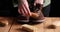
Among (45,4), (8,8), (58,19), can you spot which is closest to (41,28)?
(58,19)

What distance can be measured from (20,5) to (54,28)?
26cm

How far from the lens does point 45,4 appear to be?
4.43 feet

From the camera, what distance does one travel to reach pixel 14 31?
1.00 m

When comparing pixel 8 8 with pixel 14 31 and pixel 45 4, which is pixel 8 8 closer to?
pixel 45 4

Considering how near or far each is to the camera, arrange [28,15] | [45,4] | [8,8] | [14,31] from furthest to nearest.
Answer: [8,8] → [45,4] → [28,15] → [14,31]

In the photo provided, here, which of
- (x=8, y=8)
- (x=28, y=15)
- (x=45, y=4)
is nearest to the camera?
(x=28, y=15)

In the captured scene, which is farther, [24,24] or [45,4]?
[45,4]

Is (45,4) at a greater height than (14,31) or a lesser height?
greater

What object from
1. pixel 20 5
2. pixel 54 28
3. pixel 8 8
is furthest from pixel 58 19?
pixel 8 8

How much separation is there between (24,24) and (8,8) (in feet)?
1.99

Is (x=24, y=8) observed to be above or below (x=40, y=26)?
above

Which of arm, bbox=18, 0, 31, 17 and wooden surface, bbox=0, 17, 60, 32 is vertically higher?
arm, bbox=18, 0, 31, 17

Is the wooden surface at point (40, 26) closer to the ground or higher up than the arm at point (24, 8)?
closer to the ground

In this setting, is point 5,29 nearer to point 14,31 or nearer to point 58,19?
point 14,31
